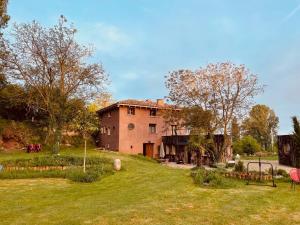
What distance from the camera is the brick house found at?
36.3 meters

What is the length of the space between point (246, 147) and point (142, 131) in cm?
2236

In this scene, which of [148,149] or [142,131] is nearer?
[142,131]

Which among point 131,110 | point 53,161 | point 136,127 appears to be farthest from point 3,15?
point 53,161

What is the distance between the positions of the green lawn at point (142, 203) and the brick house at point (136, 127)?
67.7ft

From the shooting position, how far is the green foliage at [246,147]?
1997 inches

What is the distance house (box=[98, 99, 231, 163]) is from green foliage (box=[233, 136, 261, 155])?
52.0ft

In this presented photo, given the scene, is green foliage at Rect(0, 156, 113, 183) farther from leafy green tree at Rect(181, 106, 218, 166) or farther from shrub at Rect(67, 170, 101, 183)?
leafy green tree at Rect(181, 106, 218, 166)

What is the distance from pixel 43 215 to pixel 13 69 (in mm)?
24125

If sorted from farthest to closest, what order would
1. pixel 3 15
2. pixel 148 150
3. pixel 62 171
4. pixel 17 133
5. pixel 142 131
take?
pixel 148 150, pixel 142 131, pixel 17 133, pixel 3 15, pixel 62 171

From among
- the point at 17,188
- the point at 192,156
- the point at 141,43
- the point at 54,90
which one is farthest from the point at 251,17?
the point at 54,90

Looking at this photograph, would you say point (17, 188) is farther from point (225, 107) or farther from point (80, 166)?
point (225, 107)

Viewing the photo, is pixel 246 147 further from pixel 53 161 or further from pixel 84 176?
pixel 84 176

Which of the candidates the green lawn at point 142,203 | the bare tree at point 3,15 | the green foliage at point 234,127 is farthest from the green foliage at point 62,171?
the bare tree at point 3,15

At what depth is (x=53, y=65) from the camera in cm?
2931
